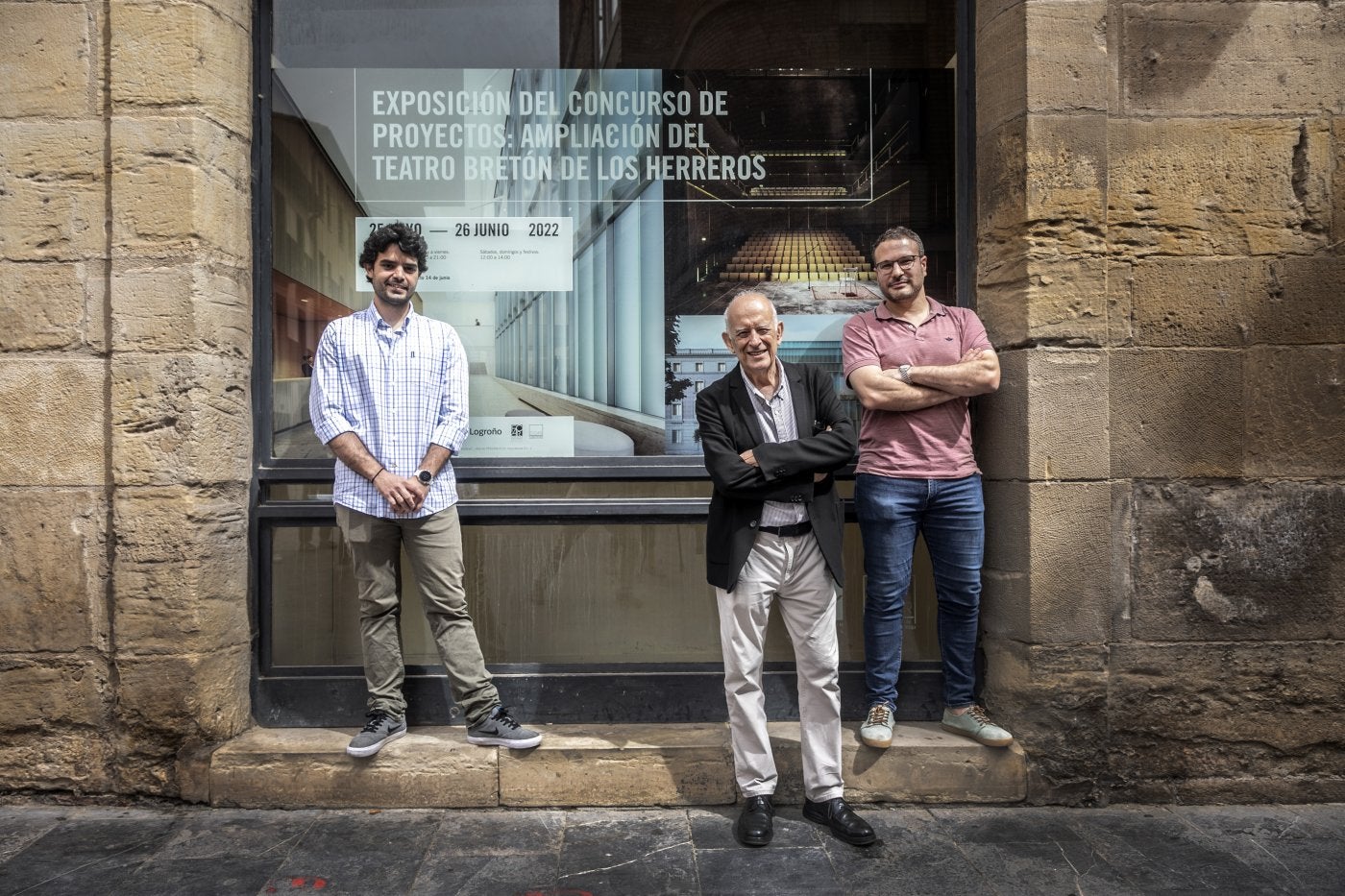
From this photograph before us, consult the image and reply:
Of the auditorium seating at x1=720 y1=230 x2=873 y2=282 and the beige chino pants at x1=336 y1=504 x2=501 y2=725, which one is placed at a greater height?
the auditorium seating at x1=720 y1=230 x2=873 y2=282

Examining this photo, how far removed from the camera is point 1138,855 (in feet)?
11.1

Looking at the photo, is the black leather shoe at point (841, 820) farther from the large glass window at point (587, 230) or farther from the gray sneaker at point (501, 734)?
the gray sneaker at point (501, 734)

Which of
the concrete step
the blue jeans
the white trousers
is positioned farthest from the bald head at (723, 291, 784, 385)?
the concrete step

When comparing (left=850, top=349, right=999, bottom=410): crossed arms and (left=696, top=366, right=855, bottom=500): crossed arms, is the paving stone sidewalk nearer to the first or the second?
(left=696, top=366, right=855, bottom=500): crossed arms

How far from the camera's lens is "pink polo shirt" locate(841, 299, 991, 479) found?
12.6ft

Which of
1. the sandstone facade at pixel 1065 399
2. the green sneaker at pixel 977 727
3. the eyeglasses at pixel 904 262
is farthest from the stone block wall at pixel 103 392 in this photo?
the green sneaker at pixel 977 727

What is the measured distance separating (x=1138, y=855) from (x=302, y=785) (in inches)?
126

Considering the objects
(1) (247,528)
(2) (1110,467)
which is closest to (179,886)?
(1) (247,528)

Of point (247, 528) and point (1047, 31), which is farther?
point (247, 528)

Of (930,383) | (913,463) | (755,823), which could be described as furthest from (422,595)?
(930,383)

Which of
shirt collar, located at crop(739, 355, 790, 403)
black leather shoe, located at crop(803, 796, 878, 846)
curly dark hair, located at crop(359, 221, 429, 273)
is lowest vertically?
black leather shoe, located at crop(803, 796, 878, 846)

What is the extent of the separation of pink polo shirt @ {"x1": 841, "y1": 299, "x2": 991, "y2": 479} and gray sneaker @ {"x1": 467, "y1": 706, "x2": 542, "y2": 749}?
178cm

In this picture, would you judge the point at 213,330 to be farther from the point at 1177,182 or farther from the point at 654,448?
the point at 1177,182

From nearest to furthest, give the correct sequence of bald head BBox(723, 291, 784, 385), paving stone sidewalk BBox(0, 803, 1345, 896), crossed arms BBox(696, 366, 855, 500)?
paving stone sidewalk BBox(0, 803, 1345, 896), crossed arms BBox(696, 366, 855, 500), bald head BBox(723, 291, 784, 385)
